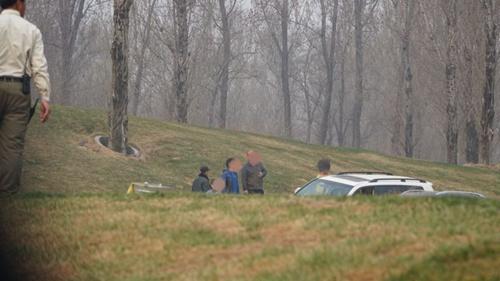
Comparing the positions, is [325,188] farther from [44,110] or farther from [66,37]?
[66,37]

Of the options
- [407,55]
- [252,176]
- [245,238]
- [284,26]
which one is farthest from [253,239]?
[284,26]

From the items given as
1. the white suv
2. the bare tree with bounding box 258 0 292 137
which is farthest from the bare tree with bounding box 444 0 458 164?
the white suv

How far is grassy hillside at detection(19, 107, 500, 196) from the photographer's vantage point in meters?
21.8

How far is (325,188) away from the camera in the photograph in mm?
14102

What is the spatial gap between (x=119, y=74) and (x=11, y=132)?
15.0 meters

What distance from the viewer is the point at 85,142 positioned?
24.8 metres

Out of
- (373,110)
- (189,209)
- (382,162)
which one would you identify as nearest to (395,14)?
(382,162)

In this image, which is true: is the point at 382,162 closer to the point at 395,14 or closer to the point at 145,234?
the point at 395,14

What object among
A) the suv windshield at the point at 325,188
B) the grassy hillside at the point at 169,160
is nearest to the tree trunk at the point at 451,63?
the grassy hillside at the point at 169,160

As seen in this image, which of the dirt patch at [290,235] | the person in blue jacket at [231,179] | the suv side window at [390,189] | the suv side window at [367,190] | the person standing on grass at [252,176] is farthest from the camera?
the person standing on grass at [252,176]

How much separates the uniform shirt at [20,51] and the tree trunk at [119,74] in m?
14.4

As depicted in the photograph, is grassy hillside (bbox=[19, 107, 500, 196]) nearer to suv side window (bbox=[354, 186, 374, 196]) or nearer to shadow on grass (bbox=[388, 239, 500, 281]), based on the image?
suv side window (bbox=[354, 186, 374, 196])

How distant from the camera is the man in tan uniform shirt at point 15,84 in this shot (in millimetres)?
9031

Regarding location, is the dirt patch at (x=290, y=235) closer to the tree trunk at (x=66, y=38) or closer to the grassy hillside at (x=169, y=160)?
the grassy hillside at (x=169, y=160)
